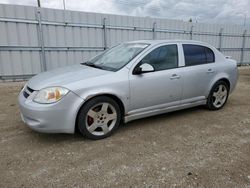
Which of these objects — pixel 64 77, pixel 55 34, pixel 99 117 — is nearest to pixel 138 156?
pixel 99 117

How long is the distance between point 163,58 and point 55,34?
5424mm

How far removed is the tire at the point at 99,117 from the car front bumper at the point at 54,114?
13 centimetres

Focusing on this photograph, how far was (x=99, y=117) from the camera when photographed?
3.26m

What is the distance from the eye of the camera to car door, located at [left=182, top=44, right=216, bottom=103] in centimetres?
408

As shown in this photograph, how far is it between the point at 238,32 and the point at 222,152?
43.2ft

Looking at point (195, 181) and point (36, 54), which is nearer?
point (195, 181)

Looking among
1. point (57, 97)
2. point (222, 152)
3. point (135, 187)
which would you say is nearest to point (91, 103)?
point (57, 97)

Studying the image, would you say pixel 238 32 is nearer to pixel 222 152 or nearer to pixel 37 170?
pixel 222 152

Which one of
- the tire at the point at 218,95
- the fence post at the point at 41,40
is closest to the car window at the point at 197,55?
the tire at the point at 218,95

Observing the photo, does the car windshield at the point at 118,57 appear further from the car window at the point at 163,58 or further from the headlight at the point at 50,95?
the headlight at the point at 50,95

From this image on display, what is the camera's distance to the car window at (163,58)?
12.2 feet

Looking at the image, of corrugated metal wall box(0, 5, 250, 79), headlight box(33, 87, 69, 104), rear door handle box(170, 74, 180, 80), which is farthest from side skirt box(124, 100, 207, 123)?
corrugated metal wall box(0, 5, 250, 79)

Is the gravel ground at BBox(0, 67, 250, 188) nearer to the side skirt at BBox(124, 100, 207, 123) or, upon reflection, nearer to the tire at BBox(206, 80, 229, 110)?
the side skirt at BBox(124, 100, 207, 123)

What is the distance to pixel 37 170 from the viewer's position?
251 centimetres
